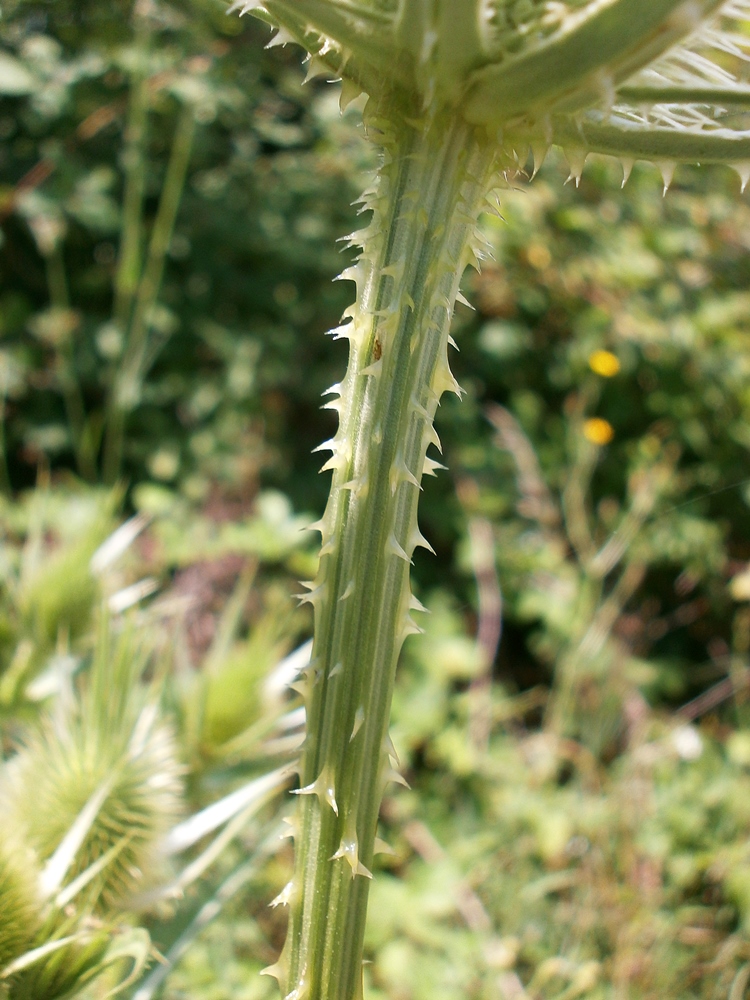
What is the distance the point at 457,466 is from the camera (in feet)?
5.73

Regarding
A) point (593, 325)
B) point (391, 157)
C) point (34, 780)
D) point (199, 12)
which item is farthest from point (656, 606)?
point (199, 12)

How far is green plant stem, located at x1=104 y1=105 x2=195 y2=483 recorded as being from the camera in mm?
1376

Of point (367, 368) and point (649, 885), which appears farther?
point (649, 885)

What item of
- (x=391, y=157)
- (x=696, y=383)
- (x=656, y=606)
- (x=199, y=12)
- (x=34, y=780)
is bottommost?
(x=656, y=606)

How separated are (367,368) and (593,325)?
150cm

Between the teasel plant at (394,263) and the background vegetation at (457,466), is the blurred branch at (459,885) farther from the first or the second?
the teasel plant at (394,263)

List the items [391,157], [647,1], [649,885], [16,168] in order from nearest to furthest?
[647,1], [391,157], [649,885], [16,168]

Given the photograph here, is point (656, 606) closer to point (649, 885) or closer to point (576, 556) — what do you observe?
point (576, 556)

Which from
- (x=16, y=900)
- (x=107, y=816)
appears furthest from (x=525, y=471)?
(x=16, y=900)

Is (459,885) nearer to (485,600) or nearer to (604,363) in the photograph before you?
(485,600)

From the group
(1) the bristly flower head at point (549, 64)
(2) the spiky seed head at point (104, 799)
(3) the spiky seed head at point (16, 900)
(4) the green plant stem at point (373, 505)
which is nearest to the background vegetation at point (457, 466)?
(2) the spiky seed head at point (104, 799)

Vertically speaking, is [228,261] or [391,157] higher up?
[391,157]

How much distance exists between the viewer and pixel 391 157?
39cm

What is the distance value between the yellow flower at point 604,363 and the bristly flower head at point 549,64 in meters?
1.34
